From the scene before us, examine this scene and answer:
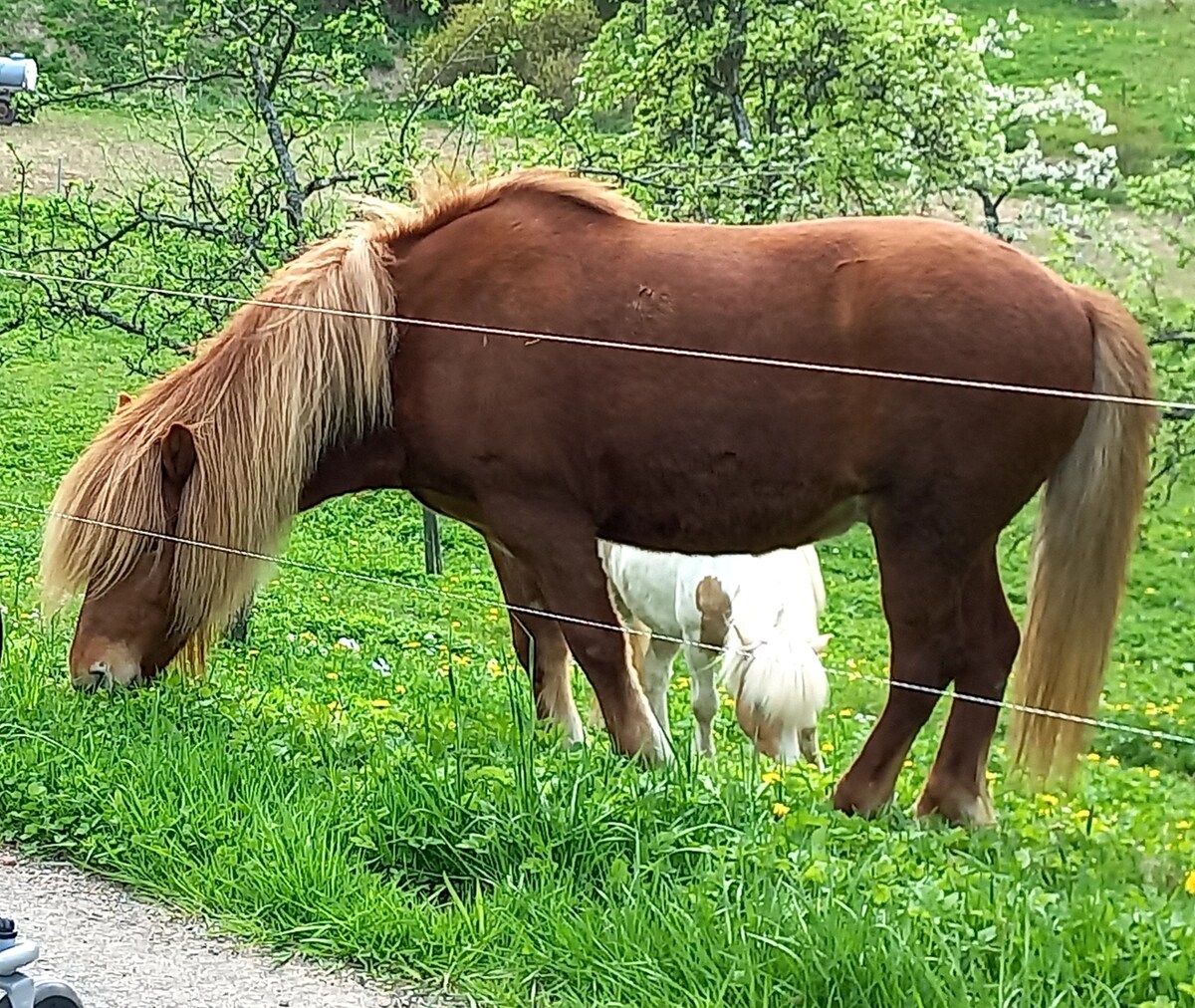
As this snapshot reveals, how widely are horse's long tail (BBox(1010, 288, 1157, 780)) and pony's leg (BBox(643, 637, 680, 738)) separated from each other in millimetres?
1864

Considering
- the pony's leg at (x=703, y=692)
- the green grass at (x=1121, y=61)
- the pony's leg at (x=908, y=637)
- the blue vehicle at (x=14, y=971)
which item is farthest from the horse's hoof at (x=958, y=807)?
the green grass at (x=1121, y=61)

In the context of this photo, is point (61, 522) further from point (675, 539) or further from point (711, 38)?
point (711, 38)

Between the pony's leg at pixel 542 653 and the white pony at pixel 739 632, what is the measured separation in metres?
0.33

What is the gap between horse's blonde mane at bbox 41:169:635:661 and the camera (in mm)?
4359

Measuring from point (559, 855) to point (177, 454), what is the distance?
74.3 inches

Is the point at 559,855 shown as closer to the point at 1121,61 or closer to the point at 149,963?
the point at 149,963

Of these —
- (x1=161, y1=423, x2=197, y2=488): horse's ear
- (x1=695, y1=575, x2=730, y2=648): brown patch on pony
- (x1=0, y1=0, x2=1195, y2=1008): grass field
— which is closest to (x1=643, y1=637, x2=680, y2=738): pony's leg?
(x1=695, y1=575, x2=730, y2=648): brown patch on pony

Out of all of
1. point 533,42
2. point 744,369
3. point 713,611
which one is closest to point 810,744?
point 713,611

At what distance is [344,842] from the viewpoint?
345cm

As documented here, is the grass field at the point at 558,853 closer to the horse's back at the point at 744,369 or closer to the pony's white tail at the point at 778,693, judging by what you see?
the pony's white tail at the point at 778,693

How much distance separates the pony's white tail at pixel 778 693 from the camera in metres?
5.21

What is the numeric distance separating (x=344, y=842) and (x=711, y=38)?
23.1ft

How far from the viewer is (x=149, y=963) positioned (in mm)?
3025

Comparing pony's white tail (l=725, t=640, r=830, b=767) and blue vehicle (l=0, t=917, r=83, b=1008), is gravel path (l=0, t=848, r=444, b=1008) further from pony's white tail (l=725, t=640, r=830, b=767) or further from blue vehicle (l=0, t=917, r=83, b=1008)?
pony's white tail (l=725, t=640, r=830, b=767)
